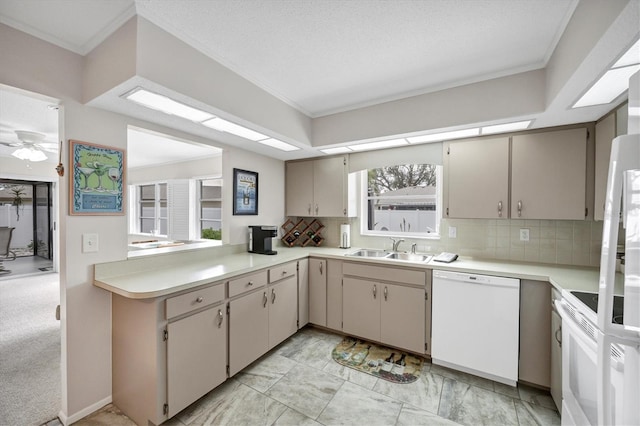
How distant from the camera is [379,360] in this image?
8.21 feet

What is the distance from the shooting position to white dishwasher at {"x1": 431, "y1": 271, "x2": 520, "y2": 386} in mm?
2096

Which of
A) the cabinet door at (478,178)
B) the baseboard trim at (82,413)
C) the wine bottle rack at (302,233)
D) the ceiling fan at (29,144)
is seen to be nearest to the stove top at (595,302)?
the cabinet door at (478,178)

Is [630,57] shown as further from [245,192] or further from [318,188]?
[245,192]

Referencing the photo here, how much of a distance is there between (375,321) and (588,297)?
64.8 inches

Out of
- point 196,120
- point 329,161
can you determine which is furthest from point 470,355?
point 196,120

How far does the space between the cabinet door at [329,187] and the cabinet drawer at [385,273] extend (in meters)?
0.74

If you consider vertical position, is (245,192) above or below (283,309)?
above

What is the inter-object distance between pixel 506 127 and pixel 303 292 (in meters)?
2.53

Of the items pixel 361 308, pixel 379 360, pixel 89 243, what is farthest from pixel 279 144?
pixel 379 360

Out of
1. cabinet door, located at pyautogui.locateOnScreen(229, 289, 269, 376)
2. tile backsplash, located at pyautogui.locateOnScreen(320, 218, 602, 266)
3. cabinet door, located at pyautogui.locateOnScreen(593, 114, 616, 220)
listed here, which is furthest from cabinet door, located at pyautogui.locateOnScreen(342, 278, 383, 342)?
cabinet door, located at pyautogui.locateOnScreen(593, 114, 616, 220)

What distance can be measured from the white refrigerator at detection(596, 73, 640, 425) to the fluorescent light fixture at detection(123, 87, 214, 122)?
220cm

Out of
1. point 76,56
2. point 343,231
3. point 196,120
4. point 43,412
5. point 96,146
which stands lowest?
point 43,412

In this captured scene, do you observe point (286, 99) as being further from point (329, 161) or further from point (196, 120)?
point (329, 161)

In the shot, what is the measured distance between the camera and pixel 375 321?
2.70 meters
